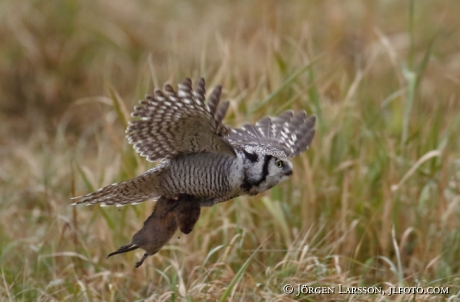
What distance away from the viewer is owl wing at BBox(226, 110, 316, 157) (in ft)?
15.1

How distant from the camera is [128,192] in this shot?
13.6 ft

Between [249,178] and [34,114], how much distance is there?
→ 4735 mm

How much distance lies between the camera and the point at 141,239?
405cm

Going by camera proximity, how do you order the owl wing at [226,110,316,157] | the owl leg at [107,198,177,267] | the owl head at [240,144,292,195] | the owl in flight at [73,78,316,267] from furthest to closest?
the owl wing at [226,110,316,157] < the owl leg at [107,198,177,267] < the owl head at [240,144,292,195] < the owl in flight at [73,78,316,267]

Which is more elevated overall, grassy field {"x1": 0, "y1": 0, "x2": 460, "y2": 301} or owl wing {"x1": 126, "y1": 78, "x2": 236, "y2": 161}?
owl wing {"x1": 126, "y1": 78, "x2": 236, "y2": 161}

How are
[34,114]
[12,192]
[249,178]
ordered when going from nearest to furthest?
[249,178]
[12,192]
[34,114]

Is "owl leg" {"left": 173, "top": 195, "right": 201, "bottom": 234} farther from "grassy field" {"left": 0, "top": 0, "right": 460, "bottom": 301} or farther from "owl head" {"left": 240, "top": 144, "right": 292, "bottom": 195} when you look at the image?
"owl head" {"left": 240, "top": 144, "right": 292, "bottom": 195}

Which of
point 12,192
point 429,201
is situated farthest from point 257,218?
point 12,192

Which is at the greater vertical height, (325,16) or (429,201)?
(325,16)

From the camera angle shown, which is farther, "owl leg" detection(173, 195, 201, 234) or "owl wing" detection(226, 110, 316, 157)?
"owl wing" detection(226, 110, 316, 157)

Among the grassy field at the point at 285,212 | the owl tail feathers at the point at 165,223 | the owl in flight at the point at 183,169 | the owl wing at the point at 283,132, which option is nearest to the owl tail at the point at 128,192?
the owl in flight at the point at 183,169

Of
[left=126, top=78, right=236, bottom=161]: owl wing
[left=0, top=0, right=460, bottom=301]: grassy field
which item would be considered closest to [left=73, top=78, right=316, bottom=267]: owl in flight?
[left=126, top=78, right=236, bottom=161]: owl wing

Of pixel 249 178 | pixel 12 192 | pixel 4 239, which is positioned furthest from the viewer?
pixel 12 192

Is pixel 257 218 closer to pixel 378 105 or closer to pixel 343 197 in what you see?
pixel 343 197
